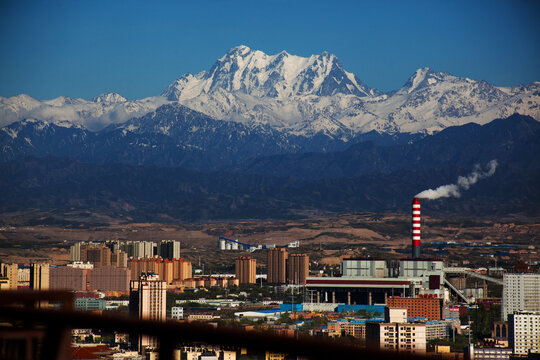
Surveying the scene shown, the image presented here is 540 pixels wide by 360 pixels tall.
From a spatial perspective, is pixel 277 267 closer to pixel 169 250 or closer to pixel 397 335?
pixel 169 250

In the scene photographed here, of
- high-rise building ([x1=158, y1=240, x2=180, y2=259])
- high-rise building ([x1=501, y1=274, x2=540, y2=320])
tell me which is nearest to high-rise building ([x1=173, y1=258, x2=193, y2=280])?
high-rise building ([x1=158, y1=240, x2=180, y2=259])

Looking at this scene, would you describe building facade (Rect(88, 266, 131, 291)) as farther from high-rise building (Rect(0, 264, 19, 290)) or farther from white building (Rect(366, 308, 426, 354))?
white building (Rect(366, 308, 426, 354))

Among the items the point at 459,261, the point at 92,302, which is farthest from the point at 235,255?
the point at 92,302

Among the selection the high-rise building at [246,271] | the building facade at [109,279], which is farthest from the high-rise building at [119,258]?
the high-rise building at [246,271]

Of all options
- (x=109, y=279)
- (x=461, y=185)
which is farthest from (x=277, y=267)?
(x=461, y=185)

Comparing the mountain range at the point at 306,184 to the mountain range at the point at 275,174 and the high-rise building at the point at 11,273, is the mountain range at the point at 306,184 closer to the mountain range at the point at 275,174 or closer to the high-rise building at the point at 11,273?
the mountain range at the point at 275,174
